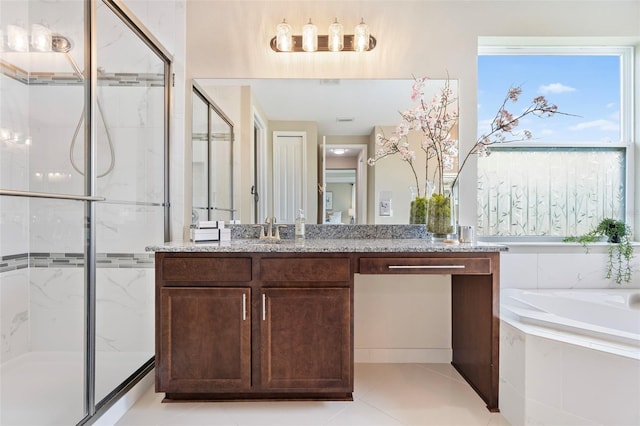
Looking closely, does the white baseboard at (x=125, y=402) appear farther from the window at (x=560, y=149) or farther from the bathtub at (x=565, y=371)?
the window at (x=560, y=149)

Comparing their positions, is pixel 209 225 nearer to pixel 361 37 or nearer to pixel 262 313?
pixel 262 313

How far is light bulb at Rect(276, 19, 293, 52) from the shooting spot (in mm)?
2106

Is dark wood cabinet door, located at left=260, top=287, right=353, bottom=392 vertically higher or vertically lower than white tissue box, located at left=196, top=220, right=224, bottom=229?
lower

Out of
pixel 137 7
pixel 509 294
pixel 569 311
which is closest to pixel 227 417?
pixel 509 294

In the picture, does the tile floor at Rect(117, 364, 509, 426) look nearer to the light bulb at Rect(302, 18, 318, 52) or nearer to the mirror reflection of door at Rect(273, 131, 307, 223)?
the mirror reflection of door at Rect(273, 131, 307, 223)

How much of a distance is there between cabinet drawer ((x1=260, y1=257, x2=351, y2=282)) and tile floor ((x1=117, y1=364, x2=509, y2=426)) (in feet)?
2.29

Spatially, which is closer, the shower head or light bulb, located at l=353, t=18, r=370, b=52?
the shower head

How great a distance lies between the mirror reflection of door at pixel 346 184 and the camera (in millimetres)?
2242

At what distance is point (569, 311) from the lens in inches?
81.0

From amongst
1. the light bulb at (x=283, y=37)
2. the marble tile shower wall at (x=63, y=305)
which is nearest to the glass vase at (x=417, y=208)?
the light bulb at (x=283, y=37)

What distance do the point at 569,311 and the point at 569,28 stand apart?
1935 millimetres

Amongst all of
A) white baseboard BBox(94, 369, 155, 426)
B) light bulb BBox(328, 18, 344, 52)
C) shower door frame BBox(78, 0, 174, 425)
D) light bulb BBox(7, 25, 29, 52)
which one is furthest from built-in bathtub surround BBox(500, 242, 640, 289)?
light bulb BBox(7, 25, 29, 52)

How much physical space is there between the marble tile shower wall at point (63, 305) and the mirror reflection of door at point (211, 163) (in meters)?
0.57

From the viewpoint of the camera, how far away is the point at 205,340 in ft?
5.39
